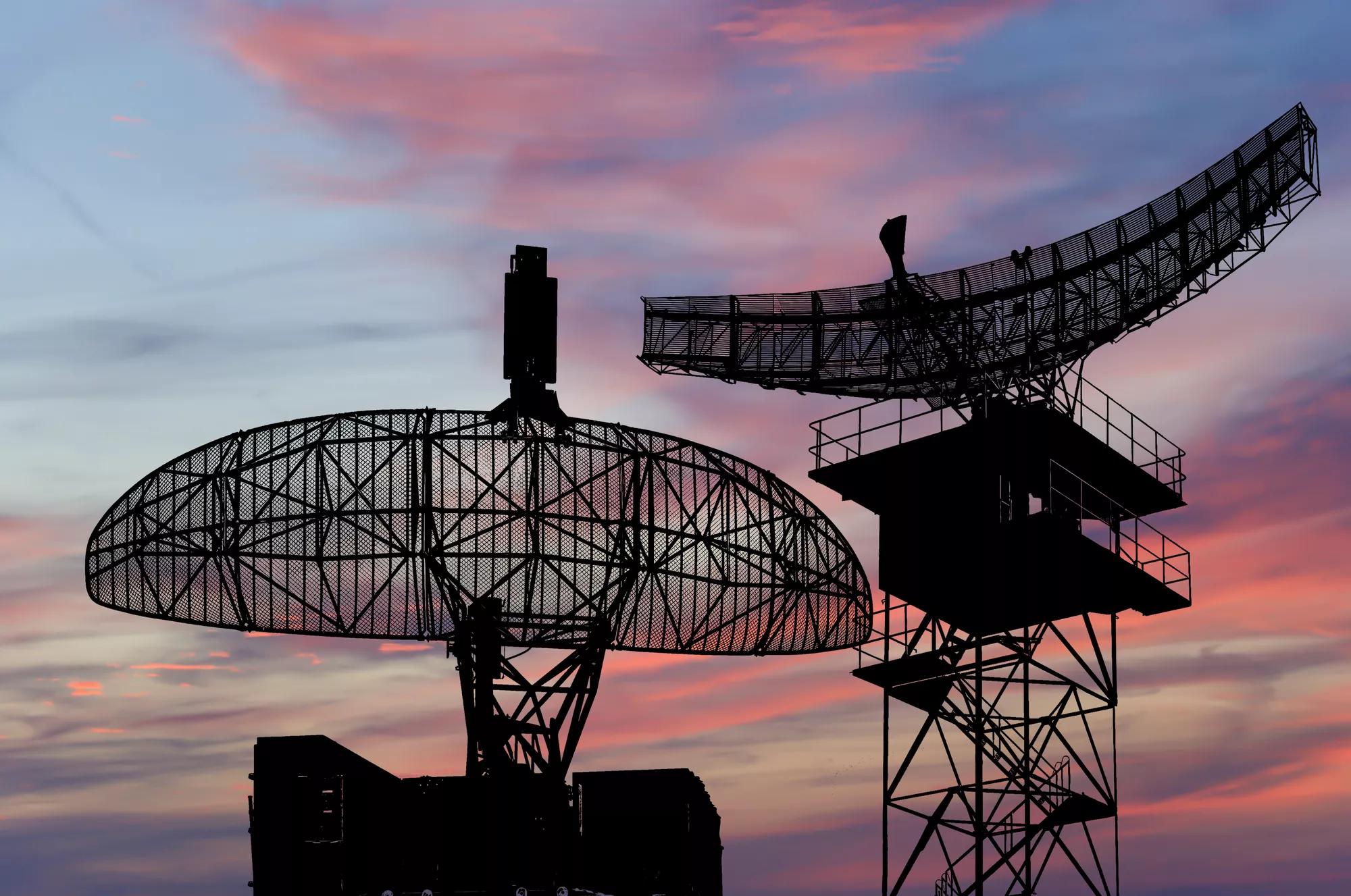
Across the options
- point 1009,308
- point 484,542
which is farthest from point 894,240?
point 484,542

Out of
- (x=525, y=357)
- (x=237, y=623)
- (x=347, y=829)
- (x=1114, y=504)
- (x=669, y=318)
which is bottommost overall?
(x=347, y=829)

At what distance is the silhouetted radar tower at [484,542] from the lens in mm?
53438

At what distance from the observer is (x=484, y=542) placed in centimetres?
5428

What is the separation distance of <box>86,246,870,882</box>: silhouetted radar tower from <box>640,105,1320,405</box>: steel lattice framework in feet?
30.8

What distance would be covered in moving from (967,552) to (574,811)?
16.5m

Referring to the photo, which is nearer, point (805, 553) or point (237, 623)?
point (237, 623)

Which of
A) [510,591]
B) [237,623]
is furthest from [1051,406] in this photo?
[237,623]

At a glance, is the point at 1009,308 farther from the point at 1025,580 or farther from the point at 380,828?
the point at 380,828

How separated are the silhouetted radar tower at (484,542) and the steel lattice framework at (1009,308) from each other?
9.39 meters

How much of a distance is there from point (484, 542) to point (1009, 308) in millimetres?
21126

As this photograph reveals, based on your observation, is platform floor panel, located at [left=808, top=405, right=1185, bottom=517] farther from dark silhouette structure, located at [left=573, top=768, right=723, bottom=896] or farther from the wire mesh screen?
dark silhouette structure, located at [left=573, top=768, right=723, bottom=896]

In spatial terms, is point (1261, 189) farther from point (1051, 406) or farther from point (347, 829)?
point (347, 829)

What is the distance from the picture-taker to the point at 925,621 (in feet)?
204

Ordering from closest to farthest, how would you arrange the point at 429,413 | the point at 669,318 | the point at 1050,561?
1. the point at 429,413
2. the point at 1050,561
3. the point at 669,318
